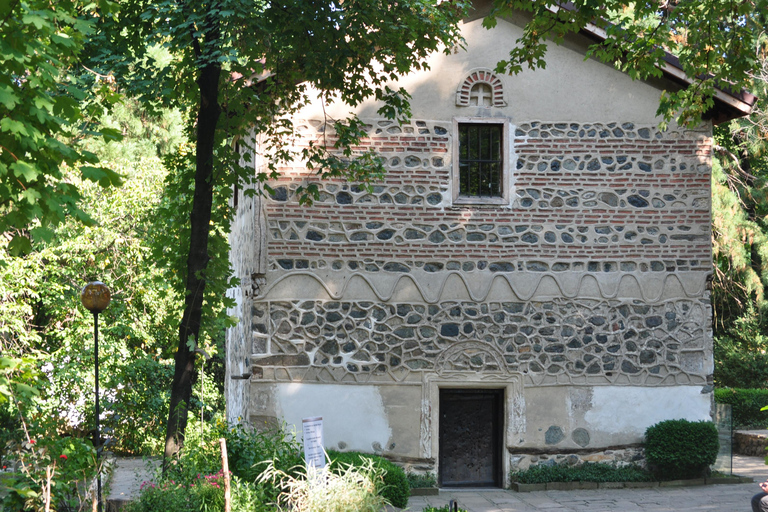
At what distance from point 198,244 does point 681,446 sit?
704 cm

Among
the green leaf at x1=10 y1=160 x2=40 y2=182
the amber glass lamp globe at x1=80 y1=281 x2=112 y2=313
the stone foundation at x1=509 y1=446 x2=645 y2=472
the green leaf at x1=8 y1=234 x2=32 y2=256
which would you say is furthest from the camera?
the stone foundation at x1=509 y1=446 x2=645 y2=472

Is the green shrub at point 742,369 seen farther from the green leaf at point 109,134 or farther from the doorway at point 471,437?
the green leaf at point 109,134

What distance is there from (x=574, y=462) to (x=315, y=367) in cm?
388

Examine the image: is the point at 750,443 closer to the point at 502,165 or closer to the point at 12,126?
the point at 502,165

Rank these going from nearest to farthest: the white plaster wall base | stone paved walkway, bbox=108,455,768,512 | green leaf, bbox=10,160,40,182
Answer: green leaf, bbox=10,160,40,182
stone paved walkway, bbox=108,455,768,512
the white plaster wall base

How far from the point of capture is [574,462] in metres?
10.4

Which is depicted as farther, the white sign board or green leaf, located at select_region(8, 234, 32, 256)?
the white sign board

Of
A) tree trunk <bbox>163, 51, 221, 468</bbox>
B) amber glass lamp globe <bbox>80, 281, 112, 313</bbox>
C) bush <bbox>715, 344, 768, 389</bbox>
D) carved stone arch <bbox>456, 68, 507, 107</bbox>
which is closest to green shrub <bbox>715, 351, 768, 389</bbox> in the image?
bush <bbox>715, 344, 768, 389</bbox>

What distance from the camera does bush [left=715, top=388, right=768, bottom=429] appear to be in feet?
56.5

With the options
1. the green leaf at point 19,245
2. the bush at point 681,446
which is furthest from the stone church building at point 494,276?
the green leaf at point 19,245

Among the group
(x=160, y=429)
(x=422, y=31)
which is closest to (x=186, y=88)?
(x=422, y=31)

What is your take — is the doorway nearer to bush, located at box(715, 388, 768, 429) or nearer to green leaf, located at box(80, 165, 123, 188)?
green leaf, located at box(80, 165, 123, 188)

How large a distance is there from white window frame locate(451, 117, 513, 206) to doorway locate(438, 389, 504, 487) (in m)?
2.70

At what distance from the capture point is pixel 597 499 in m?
9.65
